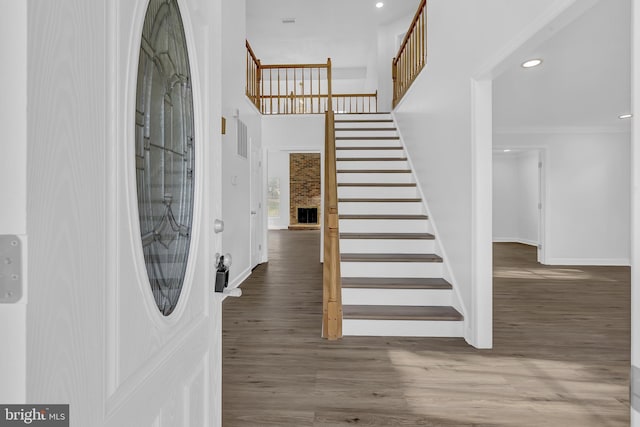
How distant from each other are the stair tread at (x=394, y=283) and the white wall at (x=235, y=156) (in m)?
1.48

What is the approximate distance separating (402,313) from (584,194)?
5.30 meters

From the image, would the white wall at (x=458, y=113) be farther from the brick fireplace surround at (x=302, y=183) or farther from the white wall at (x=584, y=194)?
the brick fireplace surround at (x=302, y=183)

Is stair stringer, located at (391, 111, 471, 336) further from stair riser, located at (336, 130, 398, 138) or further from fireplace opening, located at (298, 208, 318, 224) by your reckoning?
fireplace opening, located at (298, 208, 318, 224)

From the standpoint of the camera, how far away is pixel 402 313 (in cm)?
300

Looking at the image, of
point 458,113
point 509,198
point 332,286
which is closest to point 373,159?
point 458,113

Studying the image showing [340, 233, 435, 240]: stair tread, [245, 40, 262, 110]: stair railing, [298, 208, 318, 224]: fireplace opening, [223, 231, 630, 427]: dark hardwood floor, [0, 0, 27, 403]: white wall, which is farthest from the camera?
[298, 208, 318, 224]: fireplace opening

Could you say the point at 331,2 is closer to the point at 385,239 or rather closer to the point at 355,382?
the point at 385,239

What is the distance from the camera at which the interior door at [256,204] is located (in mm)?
5480

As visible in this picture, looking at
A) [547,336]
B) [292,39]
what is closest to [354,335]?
[547,336]

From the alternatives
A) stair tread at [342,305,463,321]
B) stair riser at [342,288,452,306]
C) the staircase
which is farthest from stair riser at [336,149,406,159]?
stair tread at [342,305,463,321]

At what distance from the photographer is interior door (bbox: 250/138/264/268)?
5.48 metres

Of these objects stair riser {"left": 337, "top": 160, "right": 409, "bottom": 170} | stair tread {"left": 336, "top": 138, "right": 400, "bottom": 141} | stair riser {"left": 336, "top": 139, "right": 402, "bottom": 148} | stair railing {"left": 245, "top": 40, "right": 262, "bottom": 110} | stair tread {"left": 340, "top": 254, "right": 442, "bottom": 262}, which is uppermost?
stair railing {"left": 245, "top": 40, "right": 262, "bottom": 110}

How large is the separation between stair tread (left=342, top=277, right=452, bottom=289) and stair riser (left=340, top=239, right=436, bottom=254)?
39 cm

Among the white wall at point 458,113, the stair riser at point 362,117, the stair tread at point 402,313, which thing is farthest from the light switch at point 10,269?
the stair riser at point 362,117
